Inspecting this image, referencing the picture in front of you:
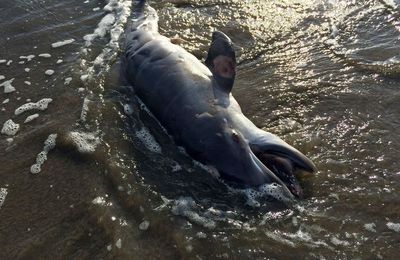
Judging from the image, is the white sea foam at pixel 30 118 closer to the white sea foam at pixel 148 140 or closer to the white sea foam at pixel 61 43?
the white sea foam at pixel 148 140

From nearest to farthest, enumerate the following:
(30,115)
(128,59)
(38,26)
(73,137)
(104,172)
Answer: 1. (104,172)
2. (73,137)
3. (30,115)
4. (128,59)
5. (38,26)

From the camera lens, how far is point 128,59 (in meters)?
6.63

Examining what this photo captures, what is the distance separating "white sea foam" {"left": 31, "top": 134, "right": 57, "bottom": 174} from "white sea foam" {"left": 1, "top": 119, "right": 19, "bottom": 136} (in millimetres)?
515

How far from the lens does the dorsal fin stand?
573 cm

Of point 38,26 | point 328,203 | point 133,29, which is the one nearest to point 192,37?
point 133,29

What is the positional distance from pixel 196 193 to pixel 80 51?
365cm

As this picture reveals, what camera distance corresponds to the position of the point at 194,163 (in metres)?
5.14

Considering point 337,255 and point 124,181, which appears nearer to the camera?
point 337,255

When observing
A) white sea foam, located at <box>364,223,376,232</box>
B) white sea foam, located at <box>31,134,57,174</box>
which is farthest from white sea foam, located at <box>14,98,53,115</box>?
white sea foam, located at <box>364,223,376,232</box>

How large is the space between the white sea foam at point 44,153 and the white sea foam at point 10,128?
515 millimetres

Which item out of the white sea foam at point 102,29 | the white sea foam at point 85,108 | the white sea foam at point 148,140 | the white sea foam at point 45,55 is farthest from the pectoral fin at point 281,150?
the white sea foam at point 45,55

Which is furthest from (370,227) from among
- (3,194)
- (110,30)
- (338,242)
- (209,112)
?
(110,30)

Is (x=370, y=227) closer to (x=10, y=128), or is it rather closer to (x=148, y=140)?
(x=148, y=140)

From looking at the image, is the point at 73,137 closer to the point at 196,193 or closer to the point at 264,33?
the point at 196,193
